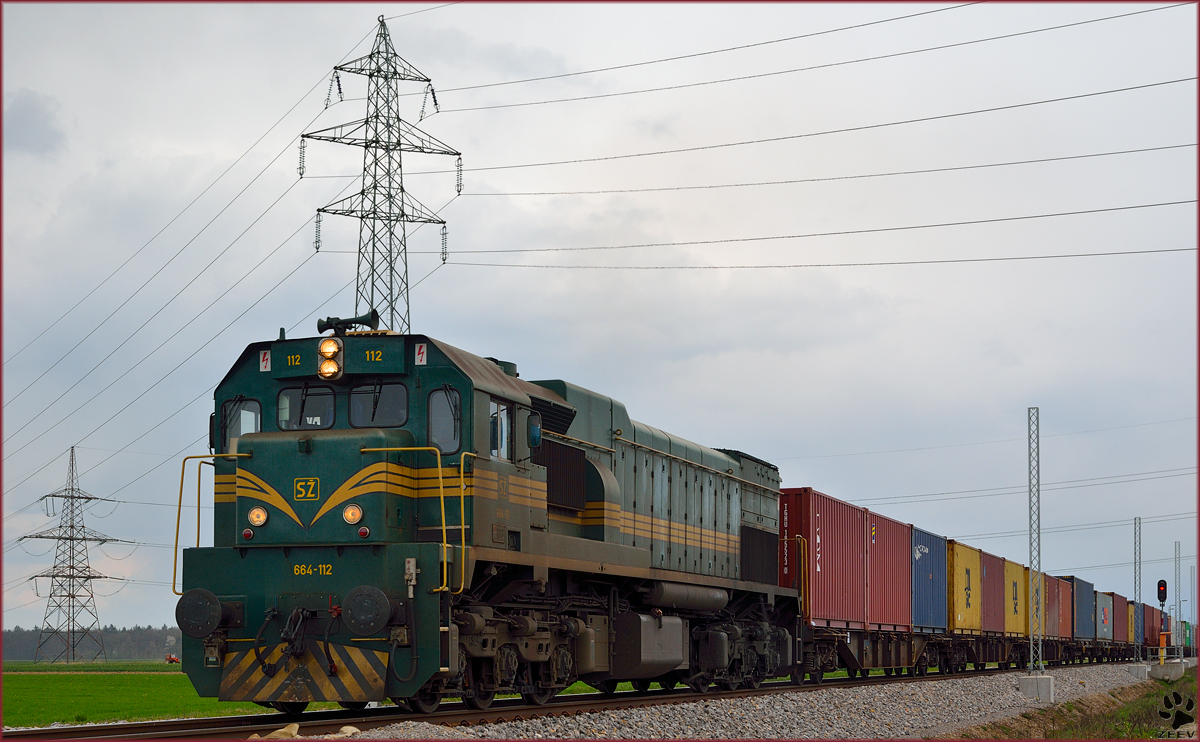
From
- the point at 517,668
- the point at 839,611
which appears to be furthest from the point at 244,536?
the point at 839,611

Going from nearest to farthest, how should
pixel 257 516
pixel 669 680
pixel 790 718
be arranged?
pixel 257 516
pixel 790 718
pixel 669 680

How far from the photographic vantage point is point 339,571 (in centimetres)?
1175

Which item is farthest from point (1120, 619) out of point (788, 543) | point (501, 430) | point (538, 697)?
point (501, 430)

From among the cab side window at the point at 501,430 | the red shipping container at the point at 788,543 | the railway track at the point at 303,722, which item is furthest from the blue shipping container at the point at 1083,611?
the cab side window at the point at 501,430

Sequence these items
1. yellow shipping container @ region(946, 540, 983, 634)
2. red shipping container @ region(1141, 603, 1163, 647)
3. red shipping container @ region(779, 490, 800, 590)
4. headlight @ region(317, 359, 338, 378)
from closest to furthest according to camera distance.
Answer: headlight @ region(317, 359, 338, 378) → red shipping container @ region(779, 490, 800, 590) → yellow shipping container @ region(946, 540, 983, 634) → red shipping container @ region(1141, 603, 1163, 647)

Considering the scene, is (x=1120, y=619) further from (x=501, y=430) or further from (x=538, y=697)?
(x=501, y=430)

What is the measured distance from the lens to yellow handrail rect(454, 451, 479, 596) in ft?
37.7

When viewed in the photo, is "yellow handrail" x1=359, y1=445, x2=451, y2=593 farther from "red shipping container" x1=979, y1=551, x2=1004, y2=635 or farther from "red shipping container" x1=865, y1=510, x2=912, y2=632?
"red shipping container" x1=979, y1=551, x2=1004, y2=635

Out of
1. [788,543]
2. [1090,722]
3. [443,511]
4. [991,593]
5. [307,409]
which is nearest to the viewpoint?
[443,511]

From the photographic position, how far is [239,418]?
13.0 m

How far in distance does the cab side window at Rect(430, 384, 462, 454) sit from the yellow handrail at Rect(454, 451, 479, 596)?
0.68ft

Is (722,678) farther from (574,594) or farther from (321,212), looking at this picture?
(321,212)

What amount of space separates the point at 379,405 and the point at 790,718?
23.0ft

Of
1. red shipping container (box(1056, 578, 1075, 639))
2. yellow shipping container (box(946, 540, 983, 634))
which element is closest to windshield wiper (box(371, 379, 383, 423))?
yellow shipping container (box(946, 540, 983, 634))
